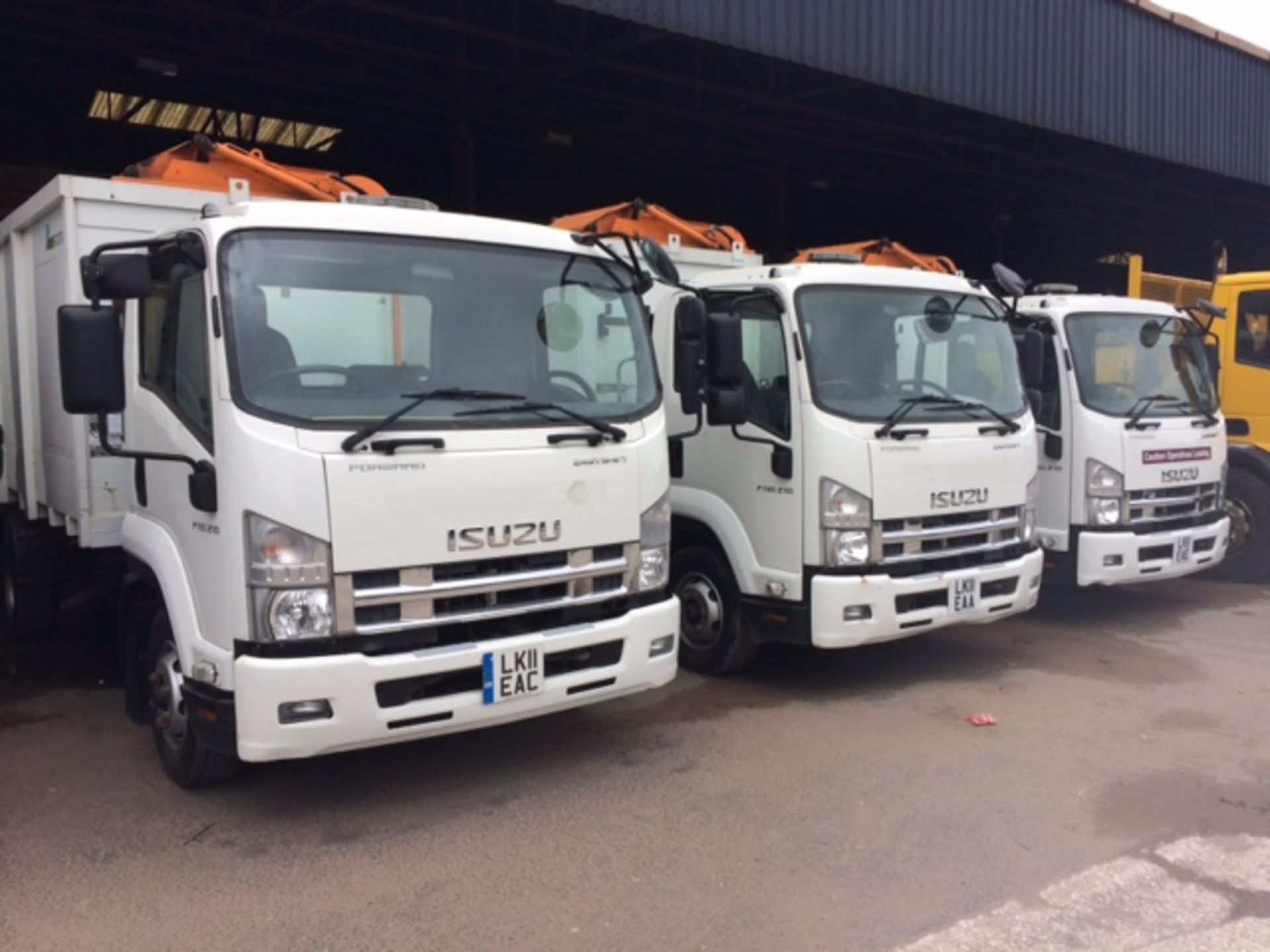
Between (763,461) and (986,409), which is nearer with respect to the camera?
(763,461)

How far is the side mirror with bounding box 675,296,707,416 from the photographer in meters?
5.16

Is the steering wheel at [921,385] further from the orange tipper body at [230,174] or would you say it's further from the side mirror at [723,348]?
the orange tipper body at [230,174]

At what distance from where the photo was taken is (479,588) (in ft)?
13.4

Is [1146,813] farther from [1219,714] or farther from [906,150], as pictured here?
[906,150]

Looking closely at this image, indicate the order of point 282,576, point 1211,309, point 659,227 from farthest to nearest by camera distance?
point 1211,309 < point 659,227 < point 282,576

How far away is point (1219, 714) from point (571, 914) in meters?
3.91

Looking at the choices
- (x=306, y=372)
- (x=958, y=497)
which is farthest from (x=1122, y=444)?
(x=306, y=372)

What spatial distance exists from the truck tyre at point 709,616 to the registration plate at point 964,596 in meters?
1.12

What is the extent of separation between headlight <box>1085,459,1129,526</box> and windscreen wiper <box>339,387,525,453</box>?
4.55 metres

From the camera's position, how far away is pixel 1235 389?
29.6 ft

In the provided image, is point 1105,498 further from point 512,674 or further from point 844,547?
point 512,674

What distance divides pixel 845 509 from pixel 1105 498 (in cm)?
267

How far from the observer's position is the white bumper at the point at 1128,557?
711 centimetres

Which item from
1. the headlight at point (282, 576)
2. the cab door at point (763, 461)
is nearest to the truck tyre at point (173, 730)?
the headlight at point (282, 576)
